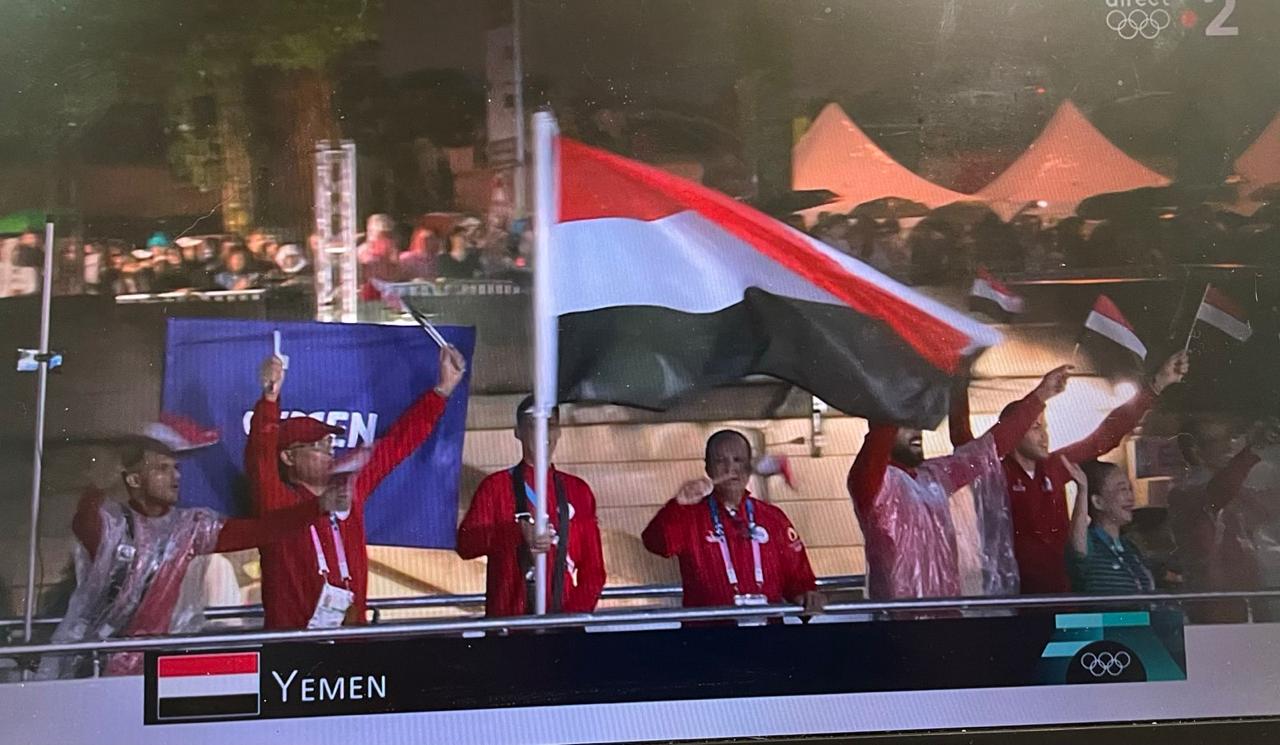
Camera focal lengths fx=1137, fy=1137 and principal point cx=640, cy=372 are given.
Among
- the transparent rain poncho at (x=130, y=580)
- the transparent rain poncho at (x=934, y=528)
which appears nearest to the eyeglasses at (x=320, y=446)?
the transparent rain poncho at (x=130, y=580)

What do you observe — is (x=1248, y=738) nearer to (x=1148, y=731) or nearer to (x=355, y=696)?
(x=1148, y=731)

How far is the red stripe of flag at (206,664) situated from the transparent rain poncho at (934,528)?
4.55 feet

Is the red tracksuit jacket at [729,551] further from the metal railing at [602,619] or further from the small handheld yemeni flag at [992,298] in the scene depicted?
the small handheld yemeni flag at [992,298]

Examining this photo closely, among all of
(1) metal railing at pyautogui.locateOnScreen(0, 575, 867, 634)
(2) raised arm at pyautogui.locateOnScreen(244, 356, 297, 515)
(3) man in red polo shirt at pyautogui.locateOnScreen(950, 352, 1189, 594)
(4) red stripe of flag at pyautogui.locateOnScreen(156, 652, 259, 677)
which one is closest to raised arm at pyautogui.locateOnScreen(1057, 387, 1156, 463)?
(3) man in red polo shirt at pyautogui.locateOnScreen(950, 352, 1189, 594)

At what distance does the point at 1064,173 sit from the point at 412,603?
1.77 meters

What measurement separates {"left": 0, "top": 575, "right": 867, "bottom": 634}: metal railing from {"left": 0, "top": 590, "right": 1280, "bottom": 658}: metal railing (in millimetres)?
33

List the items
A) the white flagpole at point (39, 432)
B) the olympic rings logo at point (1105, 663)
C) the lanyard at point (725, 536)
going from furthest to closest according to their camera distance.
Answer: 1. the olympic rings logo at point (1105, 663)
2. the lanyard at point (725, 536)
3. the white flagpole at point (39, 432)

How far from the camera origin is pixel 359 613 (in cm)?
249

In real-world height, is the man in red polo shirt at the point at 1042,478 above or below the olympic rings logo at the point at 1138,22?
below

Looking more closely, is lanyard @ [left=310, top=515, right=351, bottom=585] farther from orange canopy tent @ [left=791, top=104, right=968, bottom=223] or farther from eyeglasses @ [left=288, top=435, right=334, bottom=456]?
orange canopy tent @ [left=791, top=104, right=968, bottom=223]

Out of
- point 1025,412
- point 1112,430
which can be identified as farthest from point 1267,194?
point 1025,412

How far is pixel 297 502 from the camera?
97.0 inches

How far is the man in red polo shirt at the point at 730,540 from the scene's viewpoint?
→ 8.22 feet
